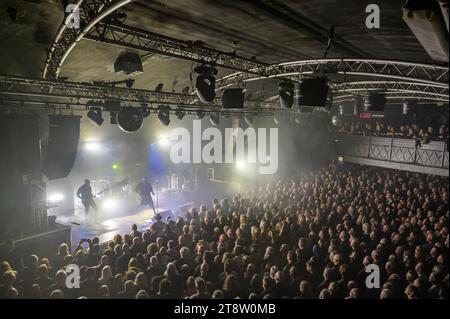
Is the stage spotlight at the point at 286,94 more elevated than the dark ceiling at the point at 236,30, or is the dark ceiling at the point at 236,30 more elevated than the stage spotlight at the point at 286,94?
the dark ceiling at the point at 236,30

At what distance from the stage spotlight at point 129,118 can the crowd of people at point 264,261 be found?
2.97 m

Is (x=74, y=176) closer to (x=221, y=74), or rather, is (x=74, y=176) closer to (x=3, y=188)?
(x=3, y=188)

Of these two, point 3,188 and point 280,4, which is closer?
point 280,4

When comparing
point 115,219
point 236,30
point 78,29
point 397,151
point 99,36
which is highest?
point 236,30

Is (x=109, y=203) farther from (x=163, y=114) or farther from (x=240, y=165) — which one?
(x=240, y=165)

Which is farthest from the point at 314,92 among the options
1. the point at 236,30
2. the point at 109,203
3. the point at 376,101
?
the point at 109,203

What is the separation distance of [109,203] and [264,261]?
12.0 m

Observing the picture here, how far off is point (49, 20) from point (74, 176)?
11612 mm

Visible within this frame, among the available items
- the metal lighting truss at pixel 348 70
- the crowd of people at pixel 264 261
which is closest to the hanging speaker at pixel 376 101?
the metal lighting truss at pixel 348 70

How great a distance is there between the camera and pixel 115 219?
13883 mm

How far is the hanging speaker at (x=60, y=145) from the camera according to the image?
8.41 m

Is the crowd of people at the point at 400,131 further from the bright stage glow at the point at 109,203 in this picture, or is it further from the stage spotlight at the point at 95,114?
the bright stage glow at the point at 109,203
